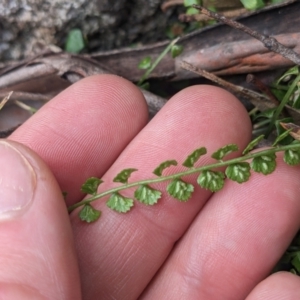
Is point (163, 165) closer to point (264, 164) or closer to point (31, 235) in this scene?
point (264, 164)

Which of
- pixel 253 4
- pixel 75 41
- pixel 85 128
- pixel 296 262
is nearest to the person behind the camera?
pixel 296 262

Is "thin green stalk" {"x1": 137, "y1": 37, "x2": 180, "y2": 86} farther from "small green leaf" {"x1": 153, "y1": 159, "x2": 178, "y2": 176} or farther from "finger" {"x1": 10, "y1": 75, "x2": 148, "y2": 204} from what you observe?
"small green leaf" {"x1": 153, "y1": 159, "x2": 178, "y2": 176}

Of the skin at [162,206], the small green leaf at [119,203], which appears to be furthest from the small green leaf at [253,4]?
the small green leaf at [119,203]

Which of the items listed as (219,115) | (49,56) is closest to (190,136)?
(219,115)

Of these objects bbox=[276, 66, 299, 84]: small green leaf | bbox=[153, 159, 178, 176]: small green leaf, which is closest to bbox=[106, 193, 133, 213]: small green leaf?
bbox=[153, 159, 178, 176]: small green leaf

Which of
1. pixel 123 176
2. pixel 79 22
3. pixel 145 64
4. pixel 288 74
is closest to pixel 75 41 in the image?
pixel 79 22
